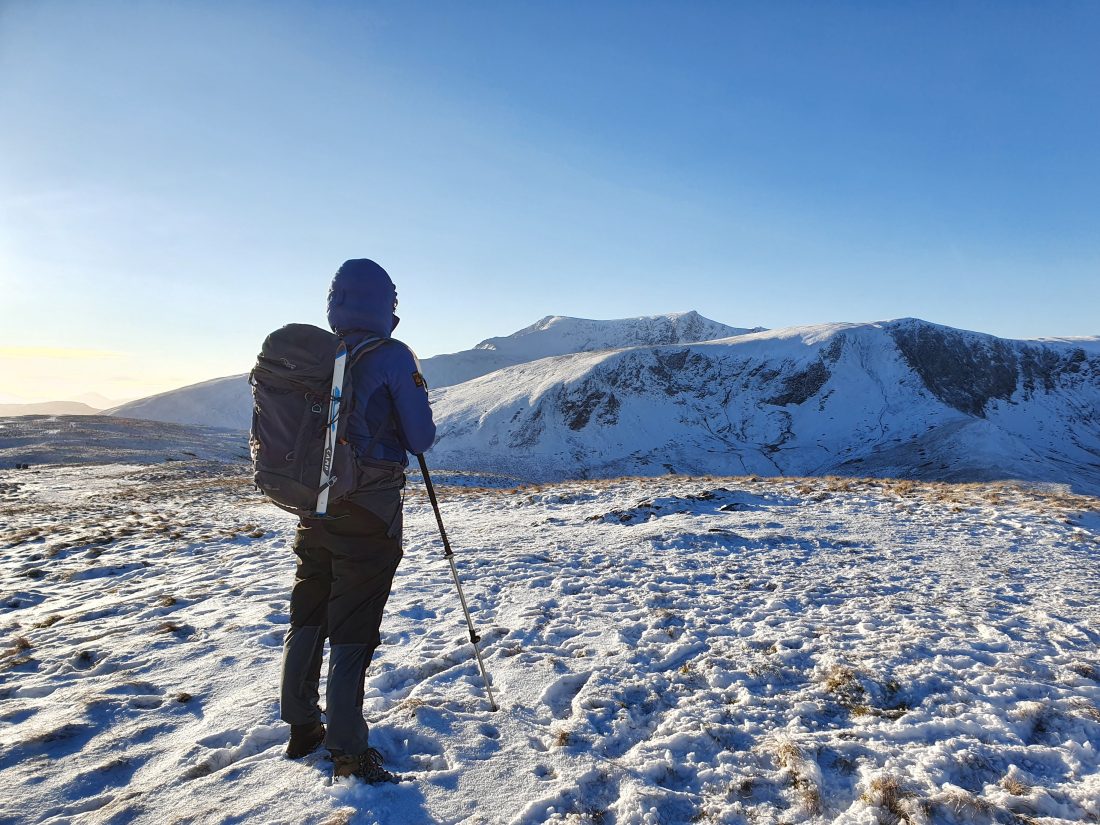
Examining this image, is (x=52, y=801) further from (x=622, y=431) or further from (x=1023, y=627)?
(x=622, y=431)

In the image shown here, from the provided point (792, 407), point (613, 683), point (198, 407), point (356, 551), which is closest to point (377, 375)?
point (356, 551)

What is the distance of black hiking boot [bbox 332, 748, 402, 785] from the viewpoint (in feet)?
12.7

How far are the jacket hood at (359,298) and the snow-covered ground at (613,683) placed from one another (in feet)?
11.0

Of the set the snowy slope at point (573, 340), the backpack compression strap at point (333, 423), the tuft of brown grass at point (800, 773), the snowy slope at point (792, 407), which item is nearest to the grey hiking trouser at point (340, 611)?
the backpack compression strap at point (333, 423)

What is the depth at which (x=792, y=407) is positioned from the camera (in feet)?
245

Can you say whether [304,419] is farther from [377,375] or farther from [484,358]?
[484,358]

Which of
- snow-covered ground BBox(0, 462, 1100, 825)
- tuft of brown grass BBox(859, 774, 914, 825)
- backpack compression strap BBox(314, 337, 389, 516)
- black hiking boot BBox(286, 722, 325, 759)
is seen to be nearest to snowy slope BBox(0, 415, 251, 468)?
snow-covered ground BBox(0, 462, 1100, 825)

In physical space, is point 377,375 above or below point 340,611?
above

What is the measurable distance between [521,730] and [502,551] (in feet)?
21.7

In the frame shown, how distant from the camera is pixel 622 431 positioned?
7356cm

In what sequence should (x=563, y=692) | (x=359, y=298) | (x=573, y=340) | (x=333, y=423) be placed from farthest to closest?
(x=573, y=340), (x=563, y=692), (x=359, y=298), (x=333, y=423)

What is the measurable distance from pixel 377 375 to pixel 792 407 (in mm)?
78797

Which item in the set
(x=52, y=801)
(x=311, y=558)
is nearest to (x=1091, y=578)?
(x=311, y=558)

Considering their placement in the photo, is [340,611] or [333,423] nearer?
[333,423]
